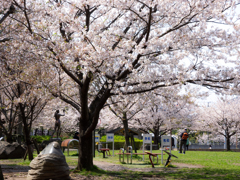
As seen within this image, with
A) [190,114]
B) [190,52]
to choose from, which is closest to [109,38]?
[190,52]

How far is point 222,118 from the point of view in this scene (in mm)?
30922

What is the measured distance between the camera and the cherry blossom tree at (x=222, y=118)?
1168 inches

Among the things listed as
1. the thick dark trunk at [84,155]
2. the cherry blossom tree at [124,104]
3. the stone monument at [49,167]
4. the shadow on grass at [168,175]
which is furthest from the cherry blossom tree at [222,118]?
the stone monument at [49,167]

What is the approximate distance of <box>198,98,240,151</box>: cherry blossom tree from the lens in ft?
97.3

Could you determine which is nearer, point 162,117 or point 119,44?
point 119,44

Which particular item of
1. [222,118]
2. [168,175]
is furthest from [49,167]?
[222,118]

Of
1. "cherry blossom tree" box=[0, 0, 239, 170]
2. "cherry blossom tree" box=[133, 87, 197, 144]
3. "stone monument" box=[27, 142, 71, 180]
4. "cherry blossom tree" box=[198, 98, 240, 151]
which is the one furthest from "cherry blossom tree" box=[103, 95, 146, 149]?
"cherry blossom tree" box=[198, 98, 240, 151]

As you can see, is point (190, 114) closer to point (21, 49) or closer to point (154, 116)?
point (154, 116)

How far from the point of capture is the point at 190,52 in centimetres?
796

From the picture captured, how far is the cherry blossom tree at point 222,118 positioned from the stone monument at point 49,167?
2479 cm

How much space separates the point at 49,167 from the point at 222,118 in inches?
1090

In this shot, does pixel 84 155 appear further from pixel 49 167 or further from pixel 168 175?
→ pixel 168 175

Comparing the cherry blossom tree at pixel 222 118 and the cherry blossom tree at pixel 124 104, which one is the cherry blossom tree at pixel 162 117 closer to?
the cherry blossom tree at pixel 222 118

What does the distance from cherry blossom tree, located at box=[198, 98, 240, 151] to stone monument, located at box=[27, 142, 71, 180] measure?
24.8 meters
